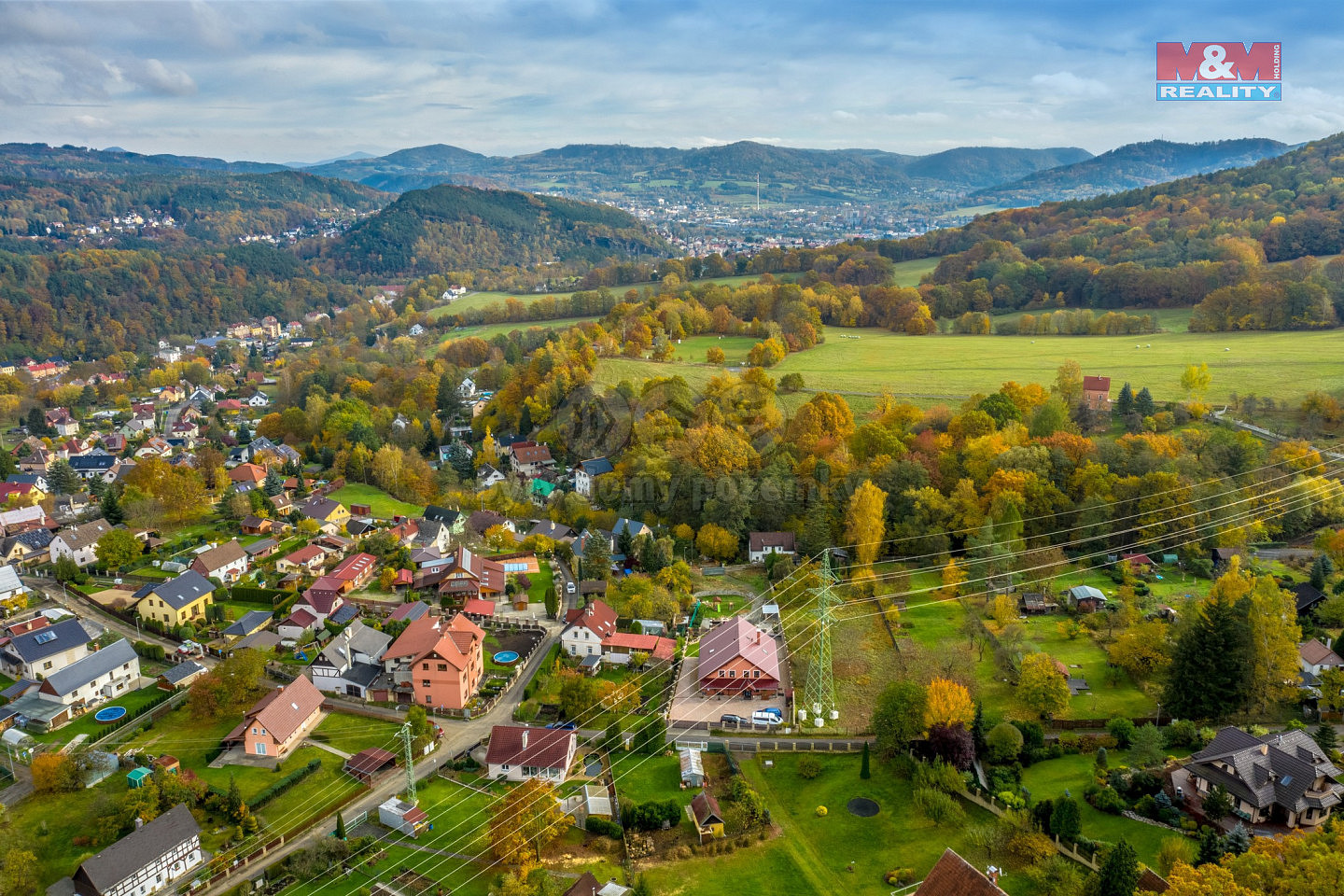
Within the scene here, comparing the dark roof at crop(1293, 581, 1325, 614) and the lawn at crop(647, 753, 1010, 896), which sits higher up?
the dark roof at crop(1293, 581, 1325, 614)

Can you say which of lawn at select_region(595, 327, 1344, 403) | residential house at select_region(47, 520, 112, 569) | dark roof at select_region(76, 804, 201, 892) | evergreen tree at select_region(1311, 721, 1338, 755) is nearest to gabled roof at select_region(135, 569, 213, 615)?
residential house at select_region(47, 520, 112, 569)

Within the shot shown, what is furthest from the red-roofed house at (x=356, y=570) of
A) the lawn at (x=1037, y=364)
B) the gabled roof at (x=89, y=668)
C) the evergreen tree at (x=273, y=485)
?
the lawn at (x=1037, y=364)

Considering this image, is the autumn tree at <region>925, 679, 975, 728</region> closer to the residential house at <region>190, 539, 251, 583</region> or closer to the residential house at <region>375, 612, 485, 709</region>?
the residential house at <region>375, 612, 485, 709</region>

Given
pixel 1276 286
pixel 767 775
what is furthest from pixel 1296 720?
pixel 1276 286

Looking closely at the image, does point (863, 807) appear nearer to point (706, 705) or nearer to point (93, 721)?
point (706, 705)

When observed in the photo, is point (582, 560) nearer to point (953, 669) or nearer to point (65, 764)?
point (953, 669)

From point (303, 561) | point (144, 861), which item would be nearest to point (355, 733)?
point (144, 861)

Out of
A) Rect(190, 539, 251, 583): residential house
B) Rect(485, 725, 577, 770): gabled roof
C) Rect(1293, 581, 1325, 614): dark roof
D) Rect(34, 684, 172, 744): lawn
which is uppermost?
Rect(190, 539, 251, 583): residential house
